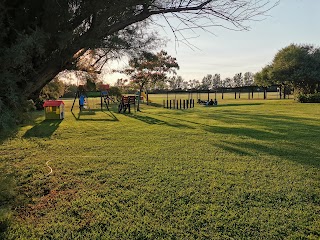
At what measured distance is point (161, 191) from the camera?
3.61 metres

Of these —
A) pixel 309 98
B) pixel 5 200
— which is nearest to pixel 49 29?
pixel 5 200

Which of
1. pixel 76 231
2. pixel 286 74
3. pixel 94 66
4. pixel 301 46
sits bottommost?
pixel 76 231

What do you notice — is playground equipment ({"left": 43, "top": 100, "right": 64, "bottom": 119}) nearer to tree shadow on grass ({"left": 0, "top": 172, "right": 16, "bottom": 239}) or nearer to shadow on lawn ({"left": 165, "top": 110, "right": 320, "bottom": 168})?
shadow on lawn ({"left": 165, "top": 110, "right": 320, "bottom": 168})

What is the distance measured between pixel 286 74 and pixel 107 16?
28508 mm

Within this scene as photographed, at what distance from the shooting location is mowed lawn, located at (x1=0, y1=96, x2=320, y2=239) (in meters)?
2.67

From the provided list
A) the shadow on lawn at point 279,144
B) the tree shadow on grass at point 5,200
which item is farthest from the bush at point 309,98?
the tree shadow on grass at point 5,200

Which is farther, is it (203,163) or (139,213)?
(203,163)

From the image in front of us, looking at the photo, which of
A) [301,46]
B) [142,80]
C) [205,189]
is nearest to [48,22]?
[205,189]

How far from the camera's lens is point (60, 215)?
9.82 feet

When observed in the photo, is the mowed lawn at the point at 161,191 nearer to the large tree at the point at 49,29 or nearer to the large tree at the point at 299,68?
the large tree at the point at 49,29

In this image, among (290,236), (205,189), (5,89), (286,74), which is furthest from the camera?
(286,74)

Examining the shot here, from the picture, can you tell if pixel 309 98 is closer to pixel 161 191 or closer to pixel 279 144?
pixel 279 144

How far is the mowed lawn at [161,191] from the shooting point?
2.67 meters

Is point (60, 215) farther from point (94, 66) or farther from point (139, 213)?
point (94, 66)
